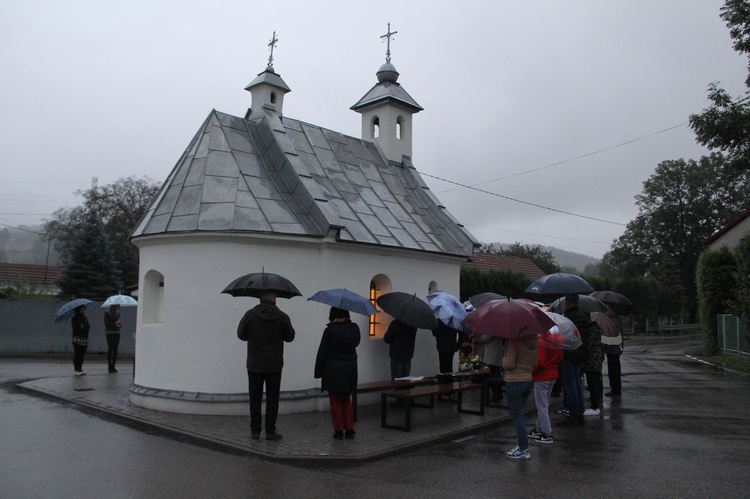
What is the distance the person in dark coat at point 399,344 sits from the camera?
11.3 metres

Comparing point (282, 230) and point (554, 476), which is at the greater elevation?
point (282, 230)

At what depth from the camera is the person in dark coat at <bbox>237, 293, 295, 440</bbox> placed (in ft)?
26.9

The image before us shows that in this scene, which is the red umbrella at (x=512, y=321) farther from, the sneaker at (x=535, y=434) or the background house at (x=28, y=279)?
the background house at (x=28, y=279)

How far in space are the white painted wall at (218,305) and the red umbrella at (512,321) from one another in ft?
14.4

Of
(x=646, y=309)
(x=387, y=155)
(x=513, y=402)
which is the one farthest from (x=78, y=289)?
(x=646, y=309)

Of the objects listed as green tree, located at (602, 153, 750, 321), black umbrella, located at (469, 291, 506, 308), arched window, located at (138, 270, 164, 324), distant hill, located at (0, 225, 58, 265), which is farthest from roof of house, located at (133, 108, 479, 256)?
distant hill, located at (0, 225, 58, 265)

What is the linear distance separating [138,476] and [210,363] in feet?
12.2

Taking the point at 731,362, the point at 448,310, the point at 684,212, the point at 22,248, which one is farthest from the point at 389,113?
the point at 22,248

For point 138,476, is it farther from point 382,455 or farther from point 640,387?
point 640,387

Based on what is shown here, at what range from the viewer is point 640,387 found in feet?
47.1

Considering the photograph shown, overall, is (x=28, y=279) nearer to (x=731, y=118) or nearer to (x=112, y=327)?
(x=112, y=327)

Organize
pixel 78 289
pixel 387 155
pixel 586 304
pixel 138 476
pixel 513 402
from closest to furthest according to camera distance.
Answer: pixel 138 476, pixel 513 402, pixel 586 304, pixel 387 155, pixel 78 289

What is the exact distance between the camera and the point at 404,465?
Answer: 729 cm

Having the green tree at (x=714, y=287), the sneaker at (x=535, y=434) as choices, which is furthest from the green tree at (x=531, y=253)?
the sneaker at (x=535, y=434)
